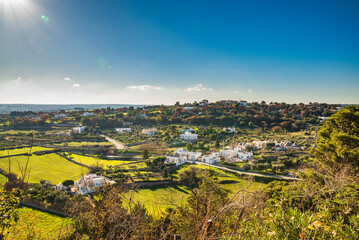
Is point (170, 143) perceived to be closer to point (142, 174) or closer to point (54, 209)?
point (142, 174)

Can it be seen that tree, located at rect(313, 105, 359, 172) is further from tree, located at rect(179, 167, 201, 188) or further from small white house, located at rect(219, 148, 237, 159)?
small white house, located at rect(219, 148, 237, 159)

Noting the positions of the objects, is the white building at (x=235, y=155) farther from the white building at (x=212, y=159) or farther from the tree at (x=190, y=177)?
the tree at (x=190, y=177)

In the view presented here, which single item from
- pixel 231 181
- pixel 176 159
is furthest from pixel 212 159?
pixel 231 181

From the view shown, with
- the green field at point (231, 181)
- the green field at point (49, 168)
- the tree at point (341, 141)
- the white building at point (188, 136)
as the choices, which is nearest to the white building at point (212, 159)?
the green field at point (231, 181)

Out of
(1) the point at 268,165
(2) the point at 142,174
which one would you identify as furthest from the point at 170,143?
(1) the point at 268,165

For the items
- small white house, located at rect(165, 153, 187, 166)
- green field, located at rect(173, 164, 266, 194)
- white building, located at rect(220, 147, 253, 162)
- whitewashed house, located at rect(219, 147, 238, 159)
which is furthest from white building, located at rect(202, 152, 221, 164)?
green field, located at rect(173, 164, 266, 194)
